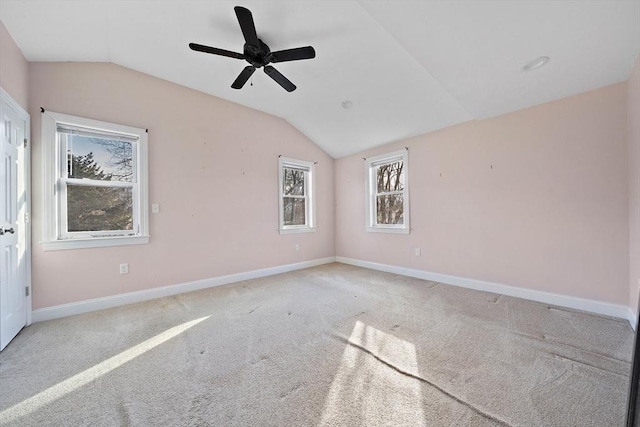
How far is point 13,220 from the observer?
225 cm

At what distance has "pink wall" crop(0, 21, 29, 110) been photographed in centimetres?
212

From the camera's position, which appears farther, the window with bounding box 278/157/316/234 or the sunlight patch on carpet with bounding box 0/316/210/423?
the window with bounding box 278/157/316/234

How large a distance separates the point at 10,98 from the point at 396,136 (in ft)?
14.9

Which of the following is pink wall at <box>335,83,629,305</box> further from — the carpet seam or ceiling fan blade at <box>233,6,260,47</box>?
ceiling fan blade at <box>233,6,260,47</box>

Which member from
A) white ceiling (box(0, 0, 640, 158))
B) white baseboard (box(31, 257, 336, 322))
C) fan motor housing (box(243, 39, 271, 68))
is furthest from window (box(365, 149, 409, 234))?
fan motor housing (box(243, 39, 271, 68))

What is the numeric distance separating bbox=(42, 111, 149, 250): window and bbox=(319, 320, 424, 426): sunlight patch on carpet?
2.95m

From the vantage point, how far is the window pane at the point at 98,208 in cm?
287

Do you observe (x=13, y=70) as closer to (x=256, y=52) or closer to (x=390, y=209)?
(x=256, y=52)

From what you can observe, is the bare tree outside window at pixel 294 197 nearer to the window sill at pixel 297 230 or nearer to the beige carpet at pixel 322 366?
the window sill at pixel 297 230

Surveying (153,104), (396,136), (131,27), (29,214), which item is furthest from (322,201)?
(29,214)

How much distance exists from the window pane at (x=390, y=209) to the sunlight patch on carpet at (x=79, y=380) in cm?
366

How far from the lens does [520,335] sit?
86.4 inches

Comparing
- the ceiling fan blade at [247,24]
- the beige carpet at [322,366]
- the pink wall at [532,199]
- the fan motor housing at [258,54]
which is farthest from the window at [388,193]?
the ceiling fan blade at [247,24]

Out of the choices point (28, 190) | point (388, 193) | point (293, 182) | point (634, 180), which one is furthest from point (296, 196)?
point (634, 180)
